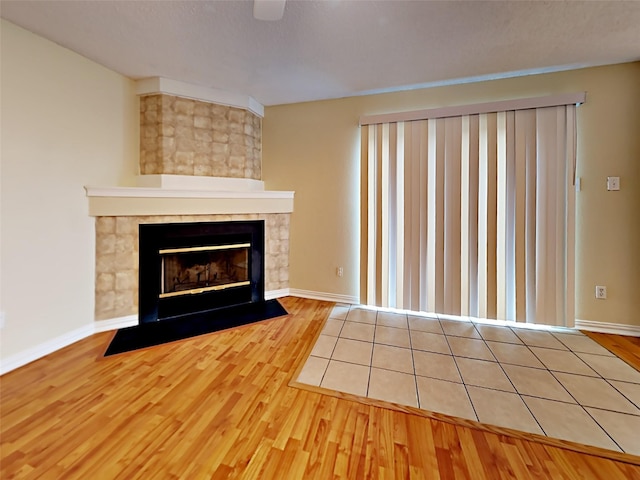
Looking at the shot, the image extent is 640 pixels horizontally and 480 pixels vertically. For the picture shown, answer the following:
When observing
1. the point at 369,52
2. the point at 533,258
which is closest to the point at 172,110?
the point at 369,52

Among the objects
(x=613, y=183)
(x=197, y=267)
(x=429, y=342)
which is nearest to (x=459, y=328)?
(x=429, y=342)

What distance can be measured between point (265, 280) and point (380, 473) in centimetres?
248

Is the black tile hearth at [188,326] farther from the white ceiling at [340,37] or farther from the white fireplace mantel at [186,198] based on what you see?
the white ceiling at [340,37]

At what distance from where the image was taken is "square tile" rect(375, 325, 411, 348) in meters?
2.35

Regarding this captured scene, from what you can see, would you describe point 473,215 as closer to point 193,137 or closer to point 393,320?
point 393,320

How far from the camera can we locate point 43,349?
2102mm

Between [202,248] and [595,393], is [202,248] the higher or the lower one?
the higher one

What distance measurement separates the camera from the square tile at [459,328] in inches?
99.1

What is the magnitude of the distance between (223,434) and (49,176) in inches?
89.5

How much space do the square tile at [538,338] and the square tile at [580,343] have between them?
60 mm

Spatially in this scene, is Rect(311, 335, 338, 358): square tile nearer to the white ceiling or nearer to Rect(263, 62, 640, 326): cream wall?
Rect(263, 62, 640, 326): cream wall

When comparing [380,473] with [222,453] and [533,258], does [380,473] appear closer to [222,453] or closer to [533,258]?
[222,453]

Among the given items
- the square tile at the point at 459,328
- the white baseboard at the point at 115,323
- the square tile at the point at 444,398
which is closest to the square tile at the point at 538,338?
the square tile at the point at 459,328

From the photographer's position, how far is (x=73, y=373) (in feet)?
6.16
